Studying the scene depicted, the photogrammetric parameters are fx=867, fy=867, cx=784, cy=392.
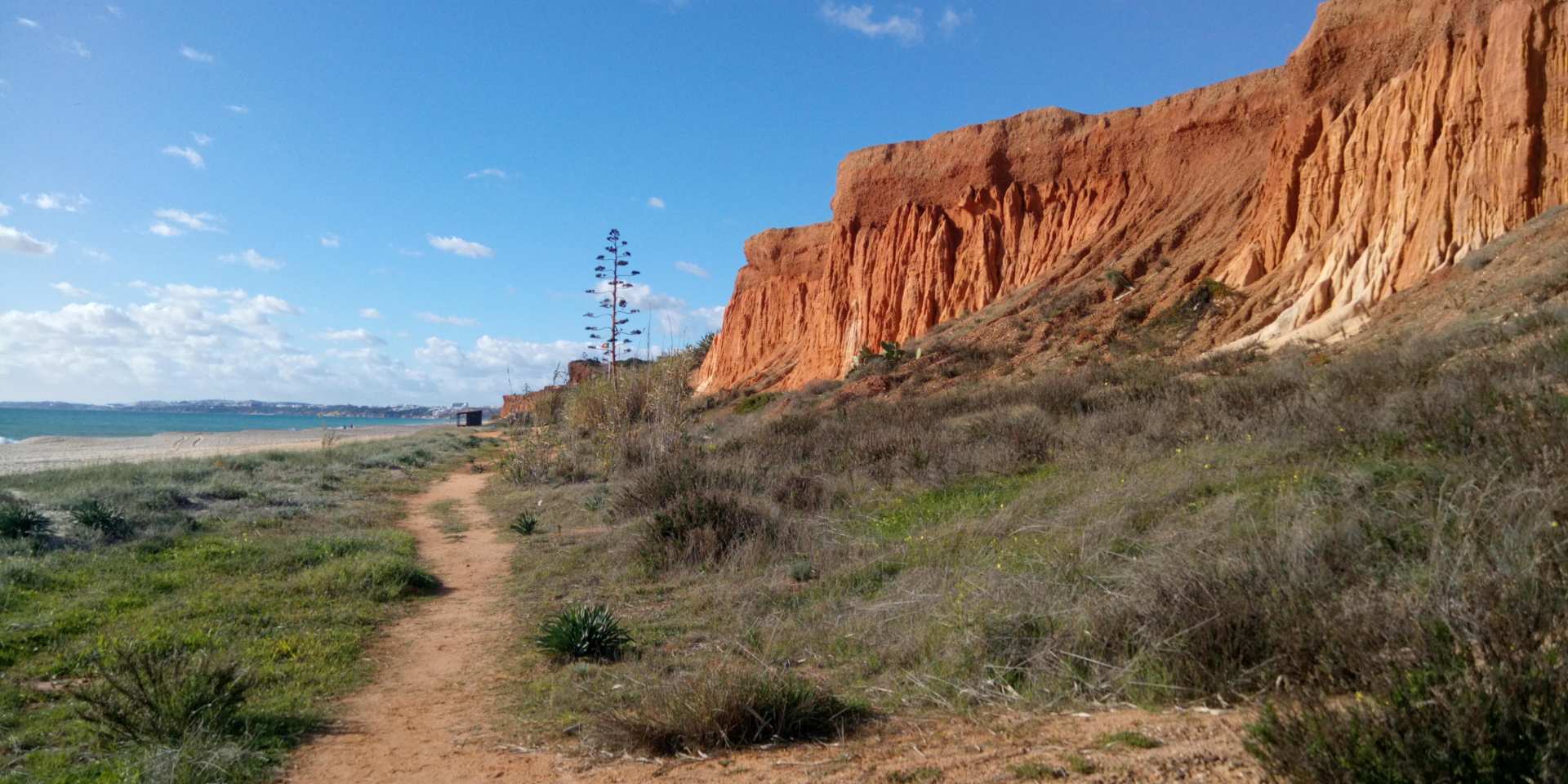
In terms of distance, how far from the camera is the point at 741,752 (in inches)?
159

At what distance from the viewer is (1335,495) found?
5.82 metres

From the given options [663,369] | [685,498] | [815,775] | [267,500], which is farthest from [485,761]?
[663,369]

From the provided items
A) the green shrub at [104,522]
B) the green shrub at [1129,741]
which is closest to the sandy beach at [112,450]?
the green shrub at [104,522]

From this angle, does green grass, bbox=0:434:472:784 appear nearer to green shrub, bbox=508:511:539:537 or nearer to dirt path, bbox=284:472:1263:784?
dirt path, bbox=284:472:1263:784

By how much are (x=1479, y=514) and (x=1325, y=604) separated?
159cm

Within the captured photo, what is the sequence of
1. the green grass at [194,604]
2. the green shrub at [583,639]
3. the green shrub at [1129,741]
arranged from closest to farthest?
1. the green shrub at [1129,741]
2. the green grass at [194,604]
3. the green shrub at [583,639]

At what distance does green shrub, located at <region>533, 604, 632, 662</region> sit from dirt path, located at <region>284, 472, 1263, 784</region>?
0.38 meters

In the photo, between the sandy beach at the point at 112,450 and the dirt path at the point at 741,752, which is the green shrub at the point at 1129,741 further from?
the sandy beach at the point at 112,450

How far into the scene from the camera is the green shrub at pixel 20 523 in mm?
8719

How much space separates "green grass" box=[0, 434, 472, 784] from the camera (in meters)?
4.25

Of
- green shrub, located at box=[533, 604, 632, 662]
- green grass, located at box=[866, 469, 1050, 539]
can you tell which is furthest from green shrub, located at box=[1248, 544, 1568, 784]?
green grass, located at box=[866, 469, 1050, 539]

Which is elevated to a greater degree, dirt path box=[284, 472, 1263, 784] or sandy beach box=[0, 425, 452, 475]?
sandy beach box=[0, 425, 452, 475]

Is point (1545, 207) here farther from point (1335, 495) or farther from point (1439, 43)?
point (1335, 495)

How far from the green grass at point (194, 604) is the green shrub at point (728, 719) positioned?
1.78 m
